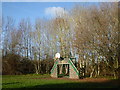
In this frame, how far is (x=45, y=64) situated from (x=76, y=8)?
834cm

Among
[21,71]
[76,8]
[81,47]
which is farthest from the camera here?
[21,71]

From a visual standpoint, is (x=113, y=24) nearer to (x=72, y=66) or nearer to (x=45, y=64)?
(x=72, y=66)

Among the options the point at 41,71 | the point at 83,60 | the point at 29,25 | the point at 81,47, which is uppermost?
the point at 29,25

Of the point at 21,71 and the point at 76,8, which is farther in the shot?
the point at 21,71

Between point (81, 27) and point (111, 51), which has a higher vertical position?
point (81, 27)

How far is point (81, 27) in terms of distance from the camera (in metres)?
13.0

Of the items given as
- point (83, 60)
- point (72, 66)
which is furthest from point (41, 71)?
point (72, 66)

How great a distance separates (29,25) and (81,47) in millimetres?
10625

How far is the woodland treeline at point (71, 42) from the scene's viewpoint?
38.7 feet

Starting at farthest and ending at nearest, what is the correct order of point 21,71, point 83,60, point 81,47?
point 21,71 → point 83,60 → point 81,47

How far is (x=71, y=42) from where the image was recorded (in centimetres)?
1638

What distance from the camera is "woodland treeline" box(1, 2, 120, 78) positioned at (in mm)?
11781

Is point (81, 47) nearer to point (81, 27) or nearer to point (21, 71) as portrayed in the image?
point (81, 27)

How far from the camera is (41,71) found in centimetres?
2064
